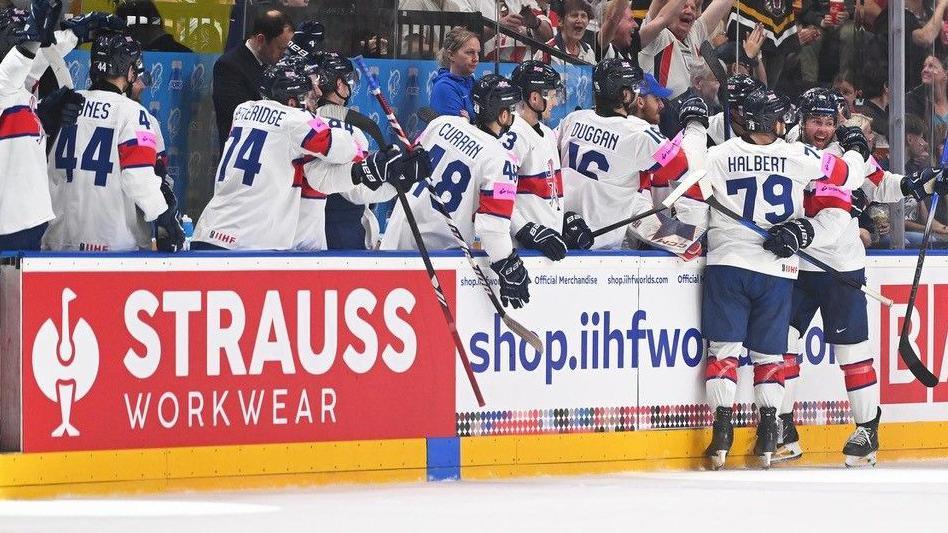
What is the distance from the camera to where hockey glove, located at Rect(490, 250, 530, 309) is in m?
7.52

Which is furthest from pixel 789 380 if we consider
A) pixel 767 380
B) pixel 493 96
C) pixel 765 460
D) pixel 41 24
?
pixel 41 24

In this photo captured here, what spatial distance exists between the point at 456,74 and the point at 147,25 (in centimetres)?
135

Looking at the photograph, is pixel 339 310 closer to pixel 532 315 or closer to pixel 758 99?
pixel 532 315

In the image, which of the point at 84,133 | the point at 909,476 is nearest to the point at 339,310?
the point at 84,133

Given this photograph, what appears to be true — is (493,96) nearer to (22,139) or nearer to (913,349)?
(22,139)

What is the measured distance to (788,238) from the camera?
26.1 ft

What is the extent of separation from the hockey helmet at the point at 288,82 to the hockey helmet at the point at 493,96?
686mm

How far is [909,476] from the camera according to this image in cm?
792

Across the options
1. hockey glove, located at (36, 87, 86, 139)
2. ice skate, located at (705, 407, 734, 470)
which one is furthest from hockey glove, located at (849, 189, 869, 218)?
hockey glove, located at (36, 87, 86, 139)

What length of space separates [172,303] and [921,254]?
337 cm

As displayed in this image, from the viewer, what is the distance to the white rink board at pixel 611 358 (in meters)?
7.66

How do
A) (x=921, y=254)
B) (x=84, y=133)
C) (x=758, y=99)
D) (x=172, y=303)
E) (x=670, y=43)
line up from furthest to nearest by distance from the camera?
1. (x=670, y=43)
2. (x=921, y=254)
3. (x=758, y=99)
4. (x=84, y=133)
5. (x=172, y=303)

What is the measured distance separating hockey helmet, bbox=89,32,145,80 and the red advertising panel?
96 cm

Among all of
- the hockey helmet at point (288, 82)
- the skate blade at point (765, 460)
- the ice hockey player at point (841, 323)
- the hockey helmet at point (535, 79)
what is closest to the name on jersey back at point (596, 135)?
the hockey helmet at point (535, 79)
